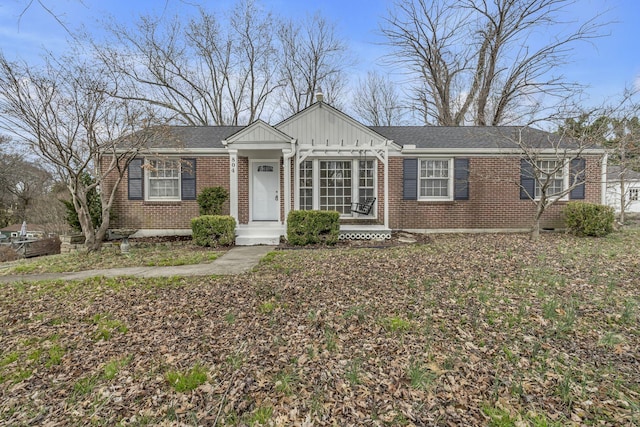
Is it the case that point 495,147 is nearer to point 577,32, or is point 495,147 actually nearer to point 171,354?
point 171,354

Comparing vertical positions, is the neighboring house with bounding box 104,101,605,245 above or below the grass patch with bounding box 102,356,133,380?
above

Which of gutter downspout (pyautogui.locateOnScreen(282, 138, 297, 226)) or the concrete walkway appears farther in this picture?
gutter downspout (pyautogui.locateOnScreen(282, 138, 297, 226))

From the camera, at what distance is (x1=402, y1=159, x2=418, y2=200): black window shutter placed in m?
9.93

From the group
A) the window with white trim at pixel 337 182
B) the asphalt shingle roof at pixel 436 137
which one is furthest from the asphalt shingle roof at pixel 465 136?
the window with white trim at pixel 337 182

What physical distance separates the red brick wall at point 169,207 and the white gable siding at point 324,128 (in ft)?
8.44

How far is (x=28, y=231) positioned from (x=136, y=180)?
1324cm

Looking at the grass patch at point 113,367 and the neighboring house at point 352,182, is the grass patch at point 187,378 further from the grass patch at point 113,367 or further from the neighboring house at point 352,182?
the neighboring house at point 352,182

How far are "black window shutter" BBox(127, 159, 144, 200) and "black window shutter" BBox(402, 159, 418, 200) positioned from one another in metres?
8.59

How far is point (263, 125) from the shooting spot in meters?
8.75

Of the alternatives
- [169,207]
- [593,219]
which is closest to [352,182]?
[169,207]

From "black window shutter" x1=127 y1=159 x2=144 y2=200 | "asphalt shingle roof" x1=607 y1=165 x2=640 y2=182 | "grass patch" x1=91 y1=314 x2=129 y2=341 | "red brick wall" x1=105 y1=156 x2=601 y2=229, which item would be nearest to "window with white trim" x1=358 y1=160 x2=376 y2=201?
"red brick wall" x1=105 y1=156 x2=601 y2=229

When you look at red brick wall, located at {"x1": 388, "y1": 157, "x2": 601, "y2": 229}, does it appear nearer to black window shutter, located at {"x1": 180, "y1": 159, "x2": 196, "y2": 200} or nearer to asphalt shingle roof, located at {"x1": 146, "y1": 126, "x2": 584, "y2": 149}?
asphalt shingle roof, located at {"x1": 146, "y1": 126, "x2": 584, "y2": 149}

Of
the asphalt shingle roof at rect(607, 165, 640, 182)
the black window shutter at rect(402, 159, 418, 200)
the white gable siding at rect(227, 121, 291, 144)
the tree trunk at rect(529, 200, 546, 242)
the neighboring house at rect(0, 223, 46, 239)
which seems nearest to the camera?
the tree trunk at rect(529, 200, 546, 242)

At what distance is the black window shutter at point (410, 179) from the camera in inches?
391
